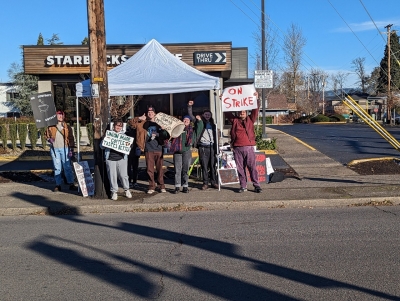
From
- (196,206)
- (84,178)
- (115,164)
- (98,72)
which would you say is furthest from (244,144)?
(84,178)

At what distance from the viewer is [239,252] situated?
6.31 m

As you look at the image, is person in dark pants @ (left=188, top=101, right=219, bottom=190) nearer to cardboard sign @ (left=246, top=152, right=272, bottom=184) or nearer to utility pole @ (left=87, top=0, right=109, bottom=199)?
cardboard sign @ (left=246, top=152, right=272, bottom=184)

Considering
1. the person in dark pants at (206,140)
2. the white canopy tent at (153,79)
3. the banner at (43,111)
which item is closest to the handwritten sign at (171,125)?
the person in dark pants at (206,140)

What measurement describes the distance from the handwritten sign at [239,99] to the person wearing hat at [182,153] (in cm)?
93

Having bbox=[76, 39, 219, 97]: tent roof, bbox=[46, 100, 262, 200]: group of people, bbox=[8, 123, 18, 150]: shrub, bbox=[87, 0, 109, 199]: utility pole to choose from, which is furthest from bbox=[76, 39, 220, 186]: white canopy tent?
bbox=[8, 123, 18, 150]: shrub

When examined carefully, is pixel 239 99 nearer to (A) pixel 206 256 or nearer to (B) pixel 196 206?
(B) pixel 196 206

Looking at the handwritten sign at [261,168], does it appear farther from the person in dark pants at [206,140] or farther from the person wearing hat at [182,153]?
the person wearing hat at [182,153]

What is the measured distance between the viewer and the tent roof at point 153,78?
10531 mm

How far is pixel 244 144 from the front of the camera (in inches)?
400

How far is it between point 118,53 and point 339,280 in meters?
19.9

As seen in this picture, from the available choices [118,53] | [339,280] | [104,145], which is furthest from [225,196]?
[118,53]

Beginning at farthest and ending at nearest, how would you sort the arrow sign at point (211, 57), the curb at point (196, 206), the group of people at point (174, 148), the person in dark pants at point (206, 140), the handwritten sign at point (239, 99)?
the arrow sign at point (211, 57), the person in dark pants at point (206, 140), the handwritten sign at point (239, 99), the group of people at point (174, 148), the curb at point (196, 206)

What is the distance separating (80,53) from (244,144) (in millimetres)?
15402

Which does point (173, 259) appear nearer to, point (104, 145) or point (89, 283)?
point (89, 283)
